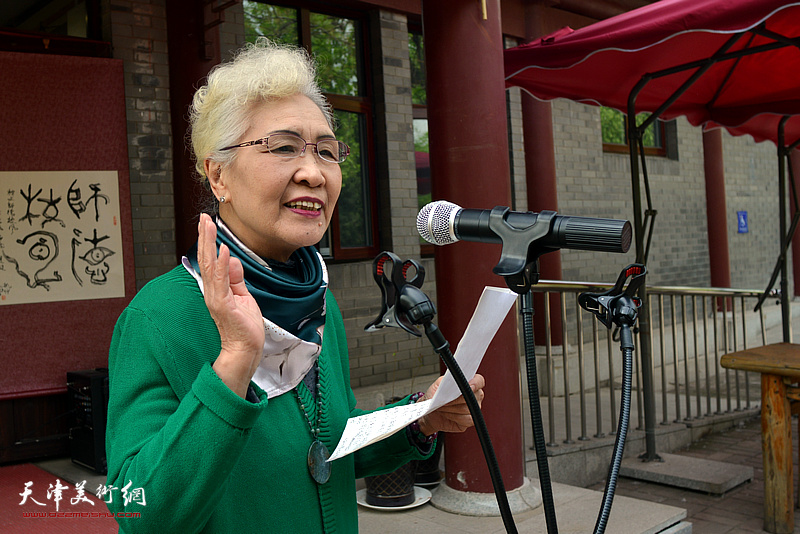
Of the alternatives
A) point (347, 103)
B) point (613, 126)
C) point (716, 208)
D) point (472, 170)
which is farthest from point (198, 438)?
point (716, 208)

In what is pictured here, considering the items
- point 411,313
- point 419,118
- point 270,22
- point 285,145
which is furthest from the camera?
point 419,118

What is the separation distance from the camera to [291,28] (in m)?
6.52

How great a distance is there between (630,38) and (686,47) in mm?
1021

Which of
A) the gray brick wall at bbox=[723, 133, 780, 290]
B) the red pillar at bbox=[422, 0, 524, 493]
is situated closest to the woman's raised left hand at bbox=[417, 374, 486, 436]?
the red pillar at bbox=[422, 0, 524, 493]

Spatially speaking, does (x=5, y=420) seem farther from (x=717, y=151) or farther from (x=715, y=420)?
(x=717, y=151)

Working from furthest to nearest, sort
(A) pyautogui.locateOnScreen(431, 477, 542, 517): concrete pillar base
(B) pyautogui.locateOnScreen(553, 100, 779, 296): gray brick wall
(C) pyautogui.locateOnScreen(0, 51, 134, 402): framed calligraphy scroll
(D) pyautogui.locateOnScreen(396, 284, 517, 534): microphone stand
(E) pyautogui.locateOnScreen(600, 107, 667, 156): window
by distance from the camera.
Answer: (E) pyautogui.locateOnScreen(600, 107, 667, 156): window
(B) pyautogui.locateOnScreen(553, 100, 779, 296): gray brick wall
(C) pyautogui.locateOnScreen(0, 51, 134, 402): framed calligraphy scroll
(A) pyautogui.locateOnScreen(431, 477, 542, 517): concrete pillar base
(D) pyautogui.locateOnScreen(396, 284, 517, 534): microphone stand

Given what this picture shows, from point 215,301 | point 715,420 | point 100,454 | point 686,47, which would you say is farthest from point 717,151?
point 215,301

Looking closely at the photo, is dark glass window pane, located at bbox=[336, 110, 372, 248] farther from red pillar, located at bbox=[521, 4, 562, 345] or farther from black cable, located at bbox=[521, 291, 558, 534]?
black cable, located at bbox=[521, 291, 558, 534]

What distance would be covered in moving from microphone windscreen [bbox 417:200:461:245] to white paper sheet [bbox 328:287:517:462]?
0.12 meters

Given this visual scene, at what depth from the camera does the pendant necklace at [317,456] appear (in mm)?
1512

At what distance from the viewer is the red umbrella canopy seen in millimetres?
3828

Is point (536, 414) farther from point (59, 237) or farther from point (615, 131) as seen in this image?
point (615, 131)

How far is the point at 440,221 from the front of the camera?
4.33 feet

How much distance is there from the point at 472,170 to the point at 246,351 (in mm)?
2729
